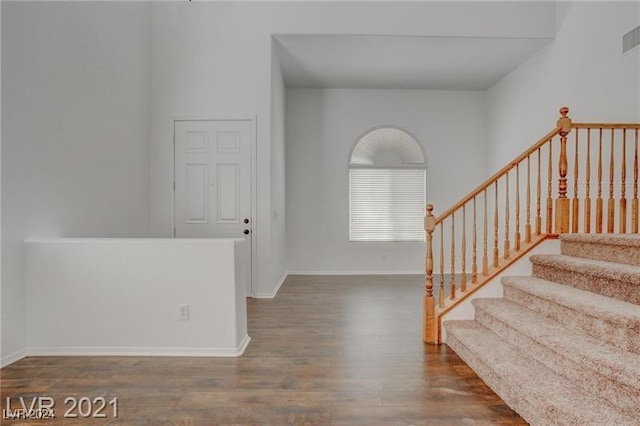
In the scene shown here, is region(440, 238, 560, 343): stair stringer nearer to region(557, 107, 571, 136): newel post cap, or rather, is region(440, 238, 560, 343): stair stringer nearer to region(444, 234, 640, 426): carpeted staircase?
region(444, 234, 640, 426): carpeted staircase

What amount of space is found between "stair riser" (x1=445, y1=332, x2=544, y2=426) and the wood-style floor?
0.14 ft

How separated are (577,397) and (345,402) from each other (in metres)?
1.16

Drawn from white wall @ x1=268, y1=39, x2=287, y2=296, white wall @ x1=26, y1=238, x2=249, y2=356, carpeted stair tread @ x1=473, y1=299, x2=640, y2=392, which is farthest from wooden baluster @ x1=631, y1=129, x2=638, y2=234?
white wall @ x1=268, y1=39, x2=287, y2=296

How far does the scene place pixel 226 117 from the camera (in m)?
5.06

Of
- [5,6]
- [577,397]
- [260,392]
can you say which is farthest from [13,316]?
[577,397]

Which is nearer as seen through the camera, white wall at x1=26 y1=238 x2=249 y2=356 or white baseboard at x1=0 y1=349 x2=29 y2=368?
white baseboard at x1=0 y1=349 x2=29 y2=368

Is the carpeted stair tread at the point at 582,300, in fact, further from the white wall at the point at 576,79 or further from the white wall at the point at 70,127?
the white wall at the point at 70,127

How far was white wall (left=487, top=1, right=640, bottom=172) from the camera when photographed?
13.1ft

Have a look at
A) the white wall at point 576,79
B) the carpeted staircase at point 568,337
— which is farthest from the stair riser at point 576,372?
the white wall at point 576,79

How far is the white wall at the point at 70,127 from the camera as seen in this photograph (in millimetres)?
2875

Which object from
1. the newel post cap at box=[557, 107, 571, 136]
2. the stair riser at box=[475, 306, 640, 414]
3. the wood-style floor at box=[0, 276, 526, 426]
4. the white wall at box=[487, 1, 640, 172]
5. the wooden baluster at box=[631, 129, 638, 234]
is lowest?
the wood-style floor at box=[0, 276, 526, 426]

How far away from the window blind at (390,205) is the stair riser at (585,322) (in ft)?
12.8

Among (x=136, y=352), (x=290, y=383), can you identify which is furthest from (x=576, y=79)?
(x=136, y=352)

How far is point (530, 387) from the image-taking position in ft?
6.79
